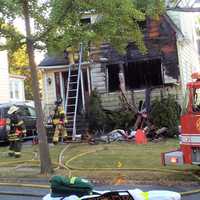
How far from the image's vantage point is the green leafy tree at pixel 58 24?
1255cm

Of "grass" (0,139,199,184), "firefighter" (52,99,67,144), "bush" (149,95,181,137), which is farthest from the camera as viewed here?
"bush" (149,95,181,137)

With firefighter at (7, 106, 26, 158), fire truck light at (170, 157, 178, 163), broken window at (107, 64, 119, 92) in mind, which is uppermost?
broken window at (107, 64, 119, 92)

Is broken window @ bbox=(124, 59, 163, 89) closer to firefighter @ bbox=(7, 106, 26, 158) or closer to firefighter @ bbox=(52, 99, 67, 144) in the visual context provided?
firefighter @ bbox=(52, 99, 67, 144)

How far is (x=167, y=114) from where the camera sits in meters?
21.2

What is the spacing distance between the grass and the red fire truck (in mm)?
663

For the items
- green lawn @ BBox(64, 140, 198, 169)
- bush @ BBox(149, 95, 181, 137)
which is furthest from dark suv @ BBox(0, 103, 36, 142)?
bush @ BBox(149, 95, 181, 137)

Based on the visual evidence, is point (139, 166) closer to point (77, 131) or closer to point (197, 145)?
point (197, 145)

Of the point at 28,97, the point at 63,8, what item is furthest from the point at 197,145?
the point at 28,97

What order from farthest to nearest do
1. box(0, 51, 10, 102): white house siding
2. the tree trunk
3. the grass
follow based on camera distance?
box(0, 51, 10, 102): white house siding
the tree trunk
the grass

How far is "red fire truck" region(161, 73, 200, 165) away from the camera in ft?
36.5

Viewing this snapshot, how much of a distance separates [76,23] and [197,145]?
4.17 m

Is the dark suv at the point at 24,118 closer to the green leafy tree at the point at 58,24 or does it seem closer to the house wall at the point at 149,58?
the house wall at the point at 149,58

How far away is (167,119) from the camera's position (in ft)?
69.4

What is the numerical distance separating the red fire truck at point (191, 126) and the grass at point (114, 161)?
66cm
